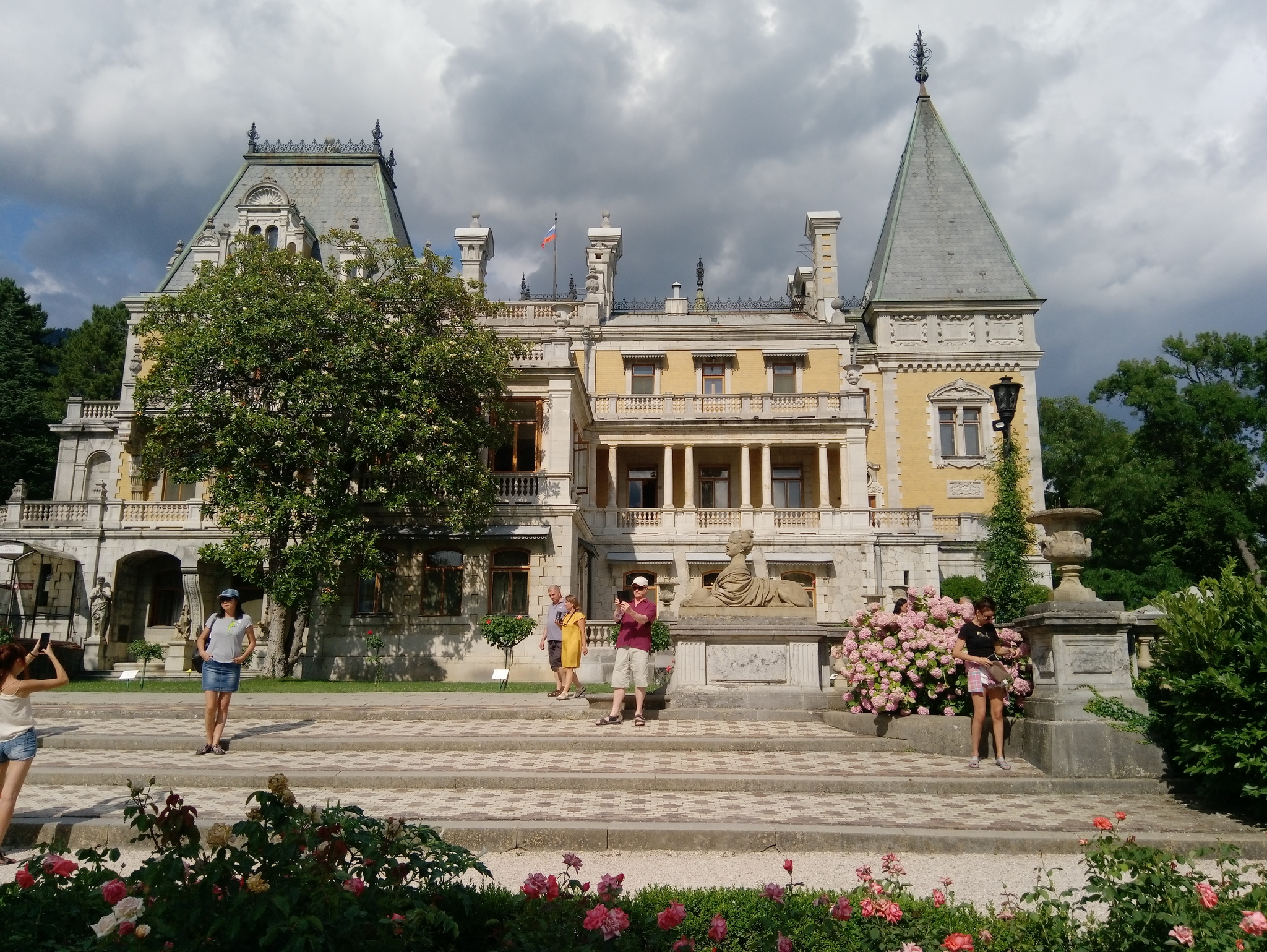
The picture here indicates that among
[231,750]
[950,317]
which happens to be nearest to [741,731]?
[231,750]

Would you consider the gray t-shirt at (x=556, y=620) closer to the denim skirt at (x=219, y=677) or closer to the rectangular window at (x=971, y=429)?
the denim skirt at (x=219, y=677)

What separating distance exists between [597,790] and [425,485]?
58.2 feet

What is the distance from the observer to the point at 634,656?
12633 mm

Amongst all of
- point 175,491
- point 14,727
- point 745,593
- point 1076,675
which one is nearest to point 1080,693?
point 1076,675

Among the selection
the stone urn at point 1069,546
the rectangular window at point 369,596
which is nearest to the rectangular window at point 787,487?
the rectangular window at point 369,596

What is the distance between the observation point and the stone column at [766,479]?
114 ft

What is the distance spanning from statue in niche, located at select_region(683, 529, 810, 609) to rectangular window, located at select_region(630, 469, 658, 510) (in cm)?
2232

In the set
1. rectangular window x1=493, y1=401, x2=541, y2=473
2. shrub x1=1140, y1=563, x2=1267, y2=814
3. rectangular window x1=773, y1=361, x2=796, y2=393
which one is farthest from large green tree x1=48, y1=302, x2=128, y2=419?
shrub x1=1140, y1=563, x2=1267, y2=814

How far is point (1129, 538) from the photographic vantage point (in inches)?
1737

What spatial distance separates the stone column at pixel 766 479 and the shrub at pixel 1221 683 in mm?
25730

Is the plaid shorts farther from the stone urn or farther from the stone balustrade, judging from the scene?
the stone balustrade

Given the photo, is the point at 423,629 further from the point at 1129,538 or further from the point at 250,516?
the point at 1129,538

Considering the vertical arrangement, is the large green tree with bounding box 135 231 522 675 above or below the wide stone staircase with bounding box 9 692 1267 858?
above

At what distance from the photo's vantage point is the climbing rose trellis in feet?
36.8
